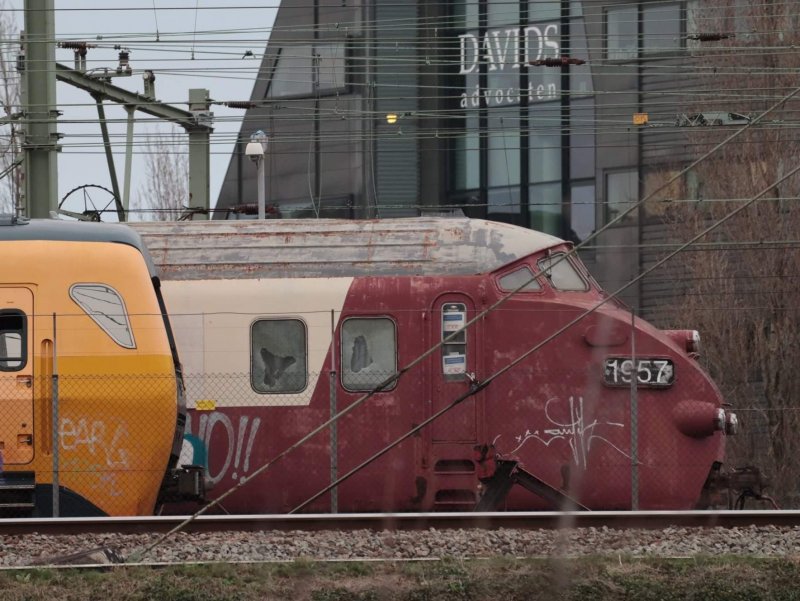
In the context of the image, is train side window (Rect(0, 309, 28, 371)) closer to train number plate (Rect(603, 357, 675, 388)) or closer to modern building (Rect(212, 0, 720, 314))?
train number plate (Rect(603, 357, 675, 388))

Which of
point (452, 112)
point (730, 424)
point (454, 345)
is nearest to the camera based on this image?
point (730, 424)

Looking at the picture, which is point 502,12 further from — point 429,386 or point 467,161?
point 429,386

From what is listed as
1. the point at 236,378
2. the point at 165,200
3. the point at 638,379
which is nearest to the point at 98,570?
the point at 236,378

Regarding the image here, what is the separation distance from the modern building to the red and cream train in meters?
18.5

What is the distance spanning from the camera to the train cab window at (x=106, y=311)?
51.9 ft

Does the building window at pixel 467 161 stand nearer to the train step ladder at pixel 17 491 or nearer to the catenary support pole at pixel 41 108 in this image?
the catenary support pole at pixel 41 108

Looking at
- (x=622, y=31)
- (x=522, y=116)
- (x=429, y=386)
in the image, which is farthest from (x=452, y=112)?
(x=429, y=386)

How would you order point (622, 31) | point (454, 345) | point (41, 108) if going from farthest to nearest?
1. point (622, 31)
2. point (41, 108)
3. point (454, 345)

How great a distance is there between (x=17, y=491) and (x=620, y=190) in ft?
74.1

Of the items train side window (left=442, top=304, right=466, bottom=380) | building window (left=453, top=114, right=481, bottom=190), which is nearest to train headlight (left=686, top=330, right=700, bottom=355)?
train side window (left=442, top=304, right=466, bottom=380)

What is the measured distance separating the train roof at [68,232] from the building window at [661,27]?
2028 cm

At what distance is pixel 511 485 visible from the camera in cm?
1719

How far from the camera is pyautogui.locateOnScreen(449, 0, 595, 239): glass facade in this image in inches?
1467

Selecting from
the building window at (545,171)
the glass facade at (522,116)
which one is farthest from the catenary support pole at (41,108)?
the building window at (545,171)
